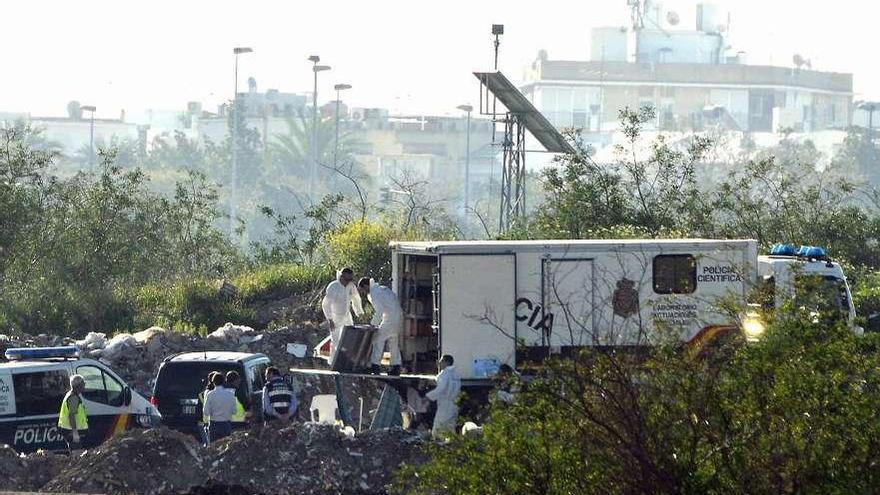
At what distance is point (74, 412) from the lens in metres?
21.9

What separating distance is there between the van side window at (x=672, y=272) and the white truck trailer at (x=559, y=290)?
0.04 feet

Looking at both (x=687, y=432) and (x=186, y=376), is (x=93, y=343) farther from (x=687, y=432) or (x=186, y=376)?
(x=687, y=432)

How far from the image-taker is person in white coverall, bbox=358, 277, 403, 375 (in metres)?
23.2

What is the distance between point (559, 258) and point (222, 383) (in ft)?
15.6

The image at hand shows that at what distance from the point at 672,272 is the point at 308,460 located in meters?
6.51

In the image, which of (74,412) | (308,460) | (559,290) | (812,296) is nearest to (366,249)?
(559,290)

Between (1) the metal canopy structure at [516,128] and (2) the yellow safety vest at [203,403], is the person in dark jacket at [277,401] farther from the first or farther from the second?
(1) the metal canopy structure at [516,128]

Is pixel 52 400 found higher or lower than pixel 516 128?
lower

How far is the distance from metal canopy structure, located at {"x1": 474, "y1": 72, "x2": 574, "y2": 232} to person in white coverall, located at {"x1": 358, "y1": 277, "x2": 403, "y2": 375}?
17.2 m

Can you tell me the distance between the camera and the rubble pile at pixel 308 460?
61.7 feet

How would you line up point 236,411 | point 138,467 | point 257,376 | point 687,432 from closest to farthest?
point 687,432, point 138,467, point 236,411, point 257,376

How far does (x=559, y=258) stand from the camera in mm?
23000

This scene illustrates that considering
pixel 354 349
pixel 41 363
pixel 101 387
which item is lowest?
pixel 101 387

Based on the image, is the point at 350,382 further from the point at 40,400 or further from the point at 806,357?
the point at 806,357
